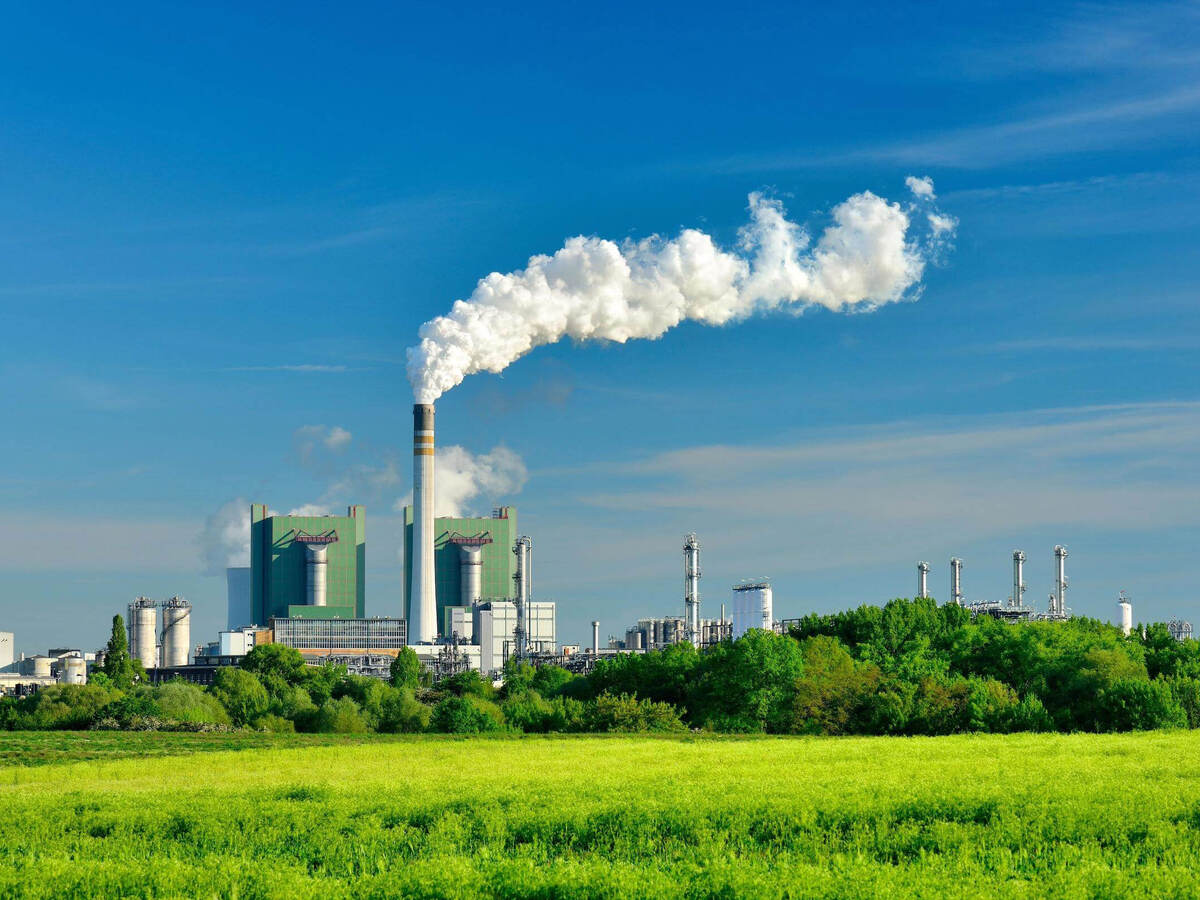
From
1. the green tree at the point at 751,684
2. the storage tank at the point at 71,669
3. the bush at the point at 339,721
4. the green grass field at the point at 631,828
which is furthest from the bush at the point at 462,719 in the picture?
the storage tank at the point at 71,669

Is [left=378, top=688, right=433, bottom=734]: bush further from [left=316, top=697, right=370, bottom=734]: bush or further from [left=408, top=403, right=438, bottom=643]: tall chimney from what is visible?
[left=408, top=403, right=438, bottom=643]: tall chimney

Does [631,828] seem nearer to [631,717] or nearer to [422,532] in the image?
[631,717]

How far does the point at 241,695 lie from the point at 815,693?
2168 inches

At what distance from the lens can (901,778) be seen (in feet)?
108

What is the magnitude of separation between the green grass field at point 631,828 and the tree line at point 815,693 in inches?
1030

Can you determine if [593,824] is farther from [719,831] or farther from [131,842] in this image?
[131,842]

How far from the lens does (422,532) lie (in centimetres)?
17725

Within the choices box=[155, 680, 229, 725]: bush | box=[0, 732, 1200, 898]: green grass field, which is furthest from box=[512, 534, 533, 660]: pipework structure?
box=[0, 732, 1200, 898]: green grass field

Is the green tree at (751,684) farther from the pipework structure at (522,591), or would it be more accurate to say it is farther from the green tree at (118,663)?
the pipework structure at (522,591)

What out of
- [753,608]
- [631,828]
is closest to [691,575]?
[753,608]

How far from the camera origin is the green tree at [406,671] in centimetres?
14400

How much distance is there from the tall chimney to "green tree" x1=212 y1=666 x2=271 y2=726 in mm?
45852

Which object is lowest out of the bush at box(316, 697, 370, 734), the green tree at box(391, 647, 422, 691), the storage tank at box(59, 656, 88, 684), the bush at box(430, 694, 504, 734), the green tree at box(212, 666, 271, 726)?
the storage tank at box(59, 656, 88, 684)

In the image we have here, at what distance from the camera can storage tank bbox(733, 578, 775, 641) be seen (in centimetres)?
17350
